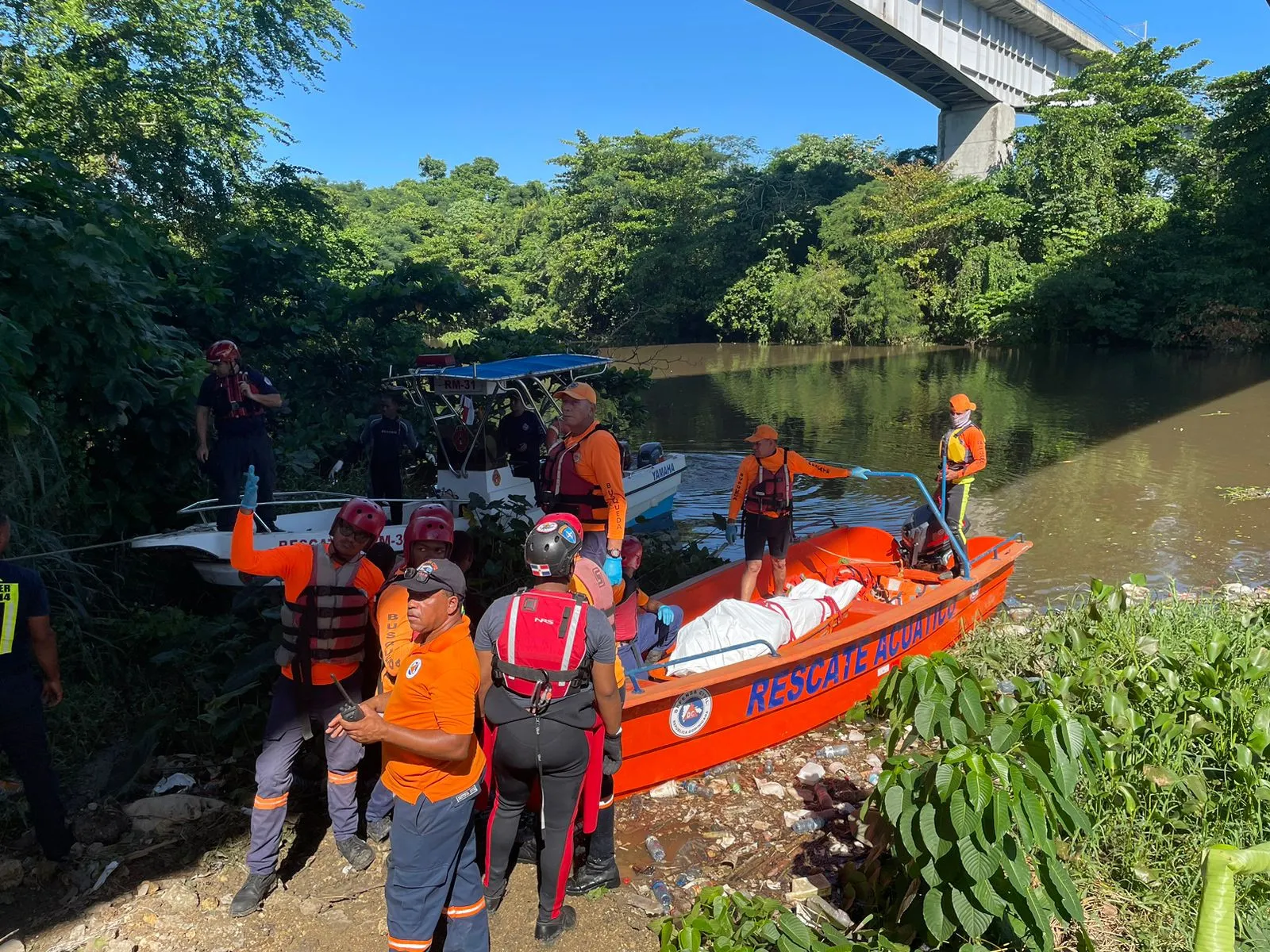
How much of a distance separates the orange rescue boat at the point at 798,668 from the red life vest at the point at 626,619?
0.23 metres

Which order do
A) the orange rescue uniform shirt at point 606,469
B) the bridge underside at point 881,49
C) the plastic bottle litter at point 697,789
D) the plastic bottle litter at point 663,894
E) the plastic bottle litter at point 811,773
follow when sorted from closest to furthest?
the plastic bottle litter at point 663,894, the plastic bottle litter at point 697,789, the plastic bottle litter at point 811,773, the orange rescue uniform shirt at point 606,469, the bridge underside at point 881,49

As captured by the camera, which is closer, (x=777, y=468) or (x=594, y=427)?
(x=594, y=427)

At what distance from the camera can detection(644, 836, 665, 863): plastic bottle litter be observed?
422 centimetres

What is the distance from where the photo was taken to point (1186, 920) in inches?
129

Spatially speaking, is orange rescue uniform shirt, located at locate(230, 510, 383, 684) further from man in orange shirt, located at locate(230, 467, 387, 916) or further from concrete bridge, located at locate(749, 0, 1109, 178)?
concrete bridge, located at locate(749, 0, 1109, 178)

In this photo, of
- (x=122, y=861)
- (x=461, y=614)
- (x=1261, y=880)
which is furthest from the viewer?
(x=122, y=861)

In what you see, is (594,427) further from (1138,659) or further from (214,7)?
(214,7)

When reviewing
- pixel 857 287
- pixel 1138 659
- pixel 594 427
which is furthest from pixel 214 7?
pixel 857 287

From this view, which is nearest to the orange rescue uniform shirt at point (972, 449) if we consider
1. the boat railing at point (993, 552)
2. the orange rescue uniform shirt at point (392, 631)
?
the boat railing at point (993, 552)

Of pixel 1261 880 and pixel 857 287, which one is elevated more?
pixel 857 287

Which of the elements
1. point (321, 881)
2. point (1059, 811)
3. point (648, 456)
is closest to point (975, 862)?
point (1059, 811)

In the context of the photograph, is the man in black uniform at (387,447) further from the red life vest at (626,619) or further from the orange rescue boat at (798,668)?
the red life vest at (626,619)

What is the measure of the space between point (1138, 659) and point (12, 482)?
6978mm

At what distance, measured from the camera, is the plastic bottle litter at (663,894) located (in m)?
3.83
